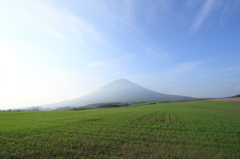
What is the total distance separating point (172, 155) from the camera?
655 centimetres

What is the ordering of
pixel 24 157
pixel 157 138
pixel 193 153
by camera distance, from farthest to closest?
pixel 157 138 < pixel 193 153 < pixel 24 157

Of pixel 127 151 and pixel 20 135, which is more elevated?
pixel 20 135

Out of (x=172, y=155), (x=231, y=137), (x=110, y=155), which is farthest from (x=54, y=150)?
(x=231, y=137)

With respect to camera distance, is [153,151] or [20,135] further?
[20,135]

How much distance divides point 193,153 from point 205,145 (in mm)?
1823

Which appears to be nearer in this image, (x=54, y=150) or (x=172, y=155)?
(x=172, y=155)

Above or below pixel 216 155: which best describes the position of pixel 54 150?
above

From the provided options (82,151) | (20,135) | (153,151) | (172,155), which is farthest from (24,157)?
(172,155)

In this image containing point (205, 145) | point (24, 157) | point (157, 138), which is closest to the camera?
point (24, 157)

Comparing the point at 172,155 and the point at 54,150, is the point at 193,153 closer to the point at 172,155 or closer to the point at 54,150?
the point at 172,155

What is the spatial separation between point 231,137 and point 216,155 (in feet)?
14.3

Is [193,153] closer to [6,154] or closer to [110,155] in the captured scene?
[110,155]

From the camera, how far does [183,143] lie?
26.7 ft

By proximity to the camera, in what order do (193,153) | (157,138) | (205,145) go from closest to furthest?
(193,153)
(205,145)
(157,138)
